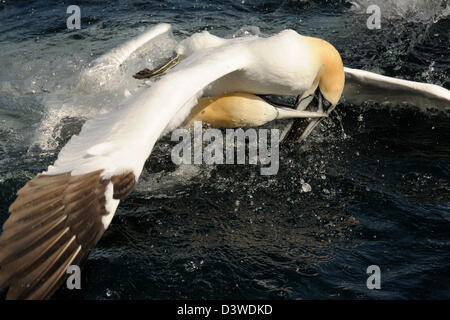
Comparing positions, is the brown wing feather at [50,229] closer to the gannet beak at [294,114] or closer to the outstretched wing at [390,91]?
the gannet beak at [294,114]

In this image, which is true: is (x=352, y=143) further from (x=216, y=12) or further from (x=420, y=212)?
(x=216, y=12)

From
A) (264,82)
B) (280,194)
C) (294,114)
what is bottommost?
(280,194)

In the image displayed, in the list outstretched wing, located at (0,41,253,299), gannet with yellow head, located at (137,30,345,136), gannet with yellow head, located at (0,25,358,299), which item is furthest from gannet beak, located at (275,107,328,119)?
outstretched wing, located at (0,41,253,299)

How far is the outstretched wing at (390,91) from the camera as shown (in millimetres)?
6266

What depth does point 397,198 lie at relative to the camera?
5.16m

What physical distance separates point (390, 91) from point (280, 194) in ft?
7.10

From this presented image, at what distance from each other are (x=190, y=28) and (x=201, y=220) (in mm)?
4845

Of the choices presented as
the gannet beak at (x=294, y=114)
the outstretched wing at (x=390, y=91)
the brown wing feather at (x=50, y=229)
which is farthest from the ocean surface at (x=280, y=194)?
the brown wing feather at (x=50, y=229)

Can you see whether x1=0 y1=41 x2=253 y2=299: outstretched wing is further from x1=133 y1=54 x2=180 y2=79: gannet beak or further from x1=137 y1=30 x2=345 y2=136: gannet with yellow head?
x1=133 y1=54 x2=180 y2=79: gannet beak

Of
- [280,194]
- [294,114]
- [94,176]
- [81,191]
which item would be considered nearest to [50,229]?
[81,191]

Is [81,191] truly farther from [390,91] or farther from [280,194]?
[390,91]

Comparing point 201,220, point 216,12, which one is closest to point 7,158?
point 201,220

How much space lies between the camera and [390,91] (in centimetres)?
659

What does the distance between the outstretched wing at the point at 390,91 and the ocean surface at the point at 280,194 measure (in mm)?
147
